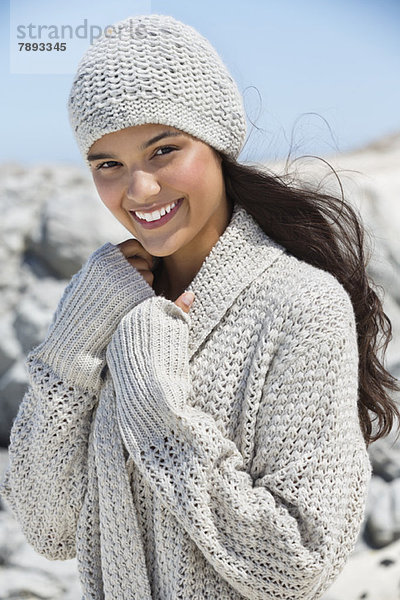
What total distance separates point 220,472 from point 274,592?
30 centimetres

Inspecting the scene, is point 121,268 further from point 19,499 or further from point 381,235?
point 381,235

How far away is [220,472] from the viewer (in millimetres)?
1734

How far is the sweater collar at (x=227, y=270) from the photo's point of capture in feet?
6.40

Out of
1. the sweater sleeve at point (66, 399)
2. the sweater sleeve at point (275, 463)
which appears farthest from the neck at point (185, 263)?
the sweater sleeve at point (275, 463)

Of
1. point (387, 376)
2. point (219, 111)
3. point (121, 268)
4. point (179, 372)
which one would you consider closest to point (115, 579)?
point (179, 372)

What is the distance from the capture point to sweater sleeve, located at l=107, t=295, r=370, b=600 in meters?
1.69

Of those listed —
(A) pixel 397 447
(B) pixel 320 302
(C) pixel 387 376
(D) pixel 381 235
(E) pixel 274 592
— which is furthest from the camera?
(D) pixel 381 235

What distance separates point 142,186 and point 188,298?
1.07 ft

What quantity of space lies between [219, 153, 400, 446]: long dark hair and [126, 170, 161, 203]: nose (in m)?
0.29

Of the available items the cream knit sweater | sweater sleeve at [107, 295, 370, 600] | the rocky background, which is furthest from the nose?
the rocky background

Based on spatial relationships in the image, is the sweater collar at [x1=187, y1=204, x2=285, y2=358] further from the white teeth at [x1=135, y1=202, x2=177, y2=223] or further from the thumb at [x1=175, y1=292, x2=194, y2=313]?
the white teeth at [x1=135, y1=202, x2=177, y2=223]

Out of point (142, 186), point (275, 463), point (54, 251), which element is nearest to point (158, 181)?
point (142, 186)

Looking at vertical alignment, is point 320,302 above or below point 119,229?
above

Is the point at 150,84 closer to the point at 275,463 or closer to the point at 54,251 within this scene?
the point at 275,463
